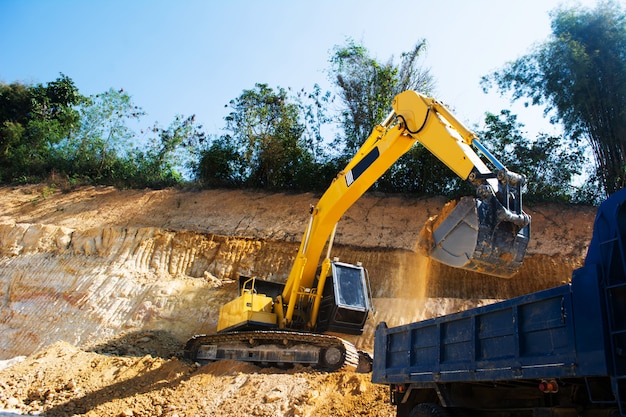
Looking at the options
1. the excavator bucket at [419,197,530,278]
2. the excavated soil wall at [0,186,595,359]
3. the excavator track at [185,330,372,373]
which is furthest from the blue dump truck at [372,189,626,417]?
the excavated soil wall at [0,186,595,359]

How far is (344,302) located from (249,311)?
2.28 meters

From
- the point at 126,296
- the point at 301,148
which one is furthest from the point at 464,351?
the point at 301,148

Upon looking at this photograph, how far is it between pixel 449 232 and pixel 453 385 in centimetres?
290

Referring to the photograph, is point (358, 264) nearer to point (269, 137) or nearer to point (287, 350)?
point (287, 350)

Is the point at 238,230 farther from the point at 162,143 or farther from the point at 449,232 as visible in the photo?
the point at 449,232

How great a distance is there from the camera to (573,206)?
19.6 metres

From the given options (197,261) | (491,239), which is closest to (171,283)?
(197,261)

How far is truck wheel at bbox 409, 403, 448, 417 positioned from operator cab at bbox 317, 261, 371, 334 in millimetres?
5946

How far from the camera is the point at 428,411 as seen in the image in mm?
6027

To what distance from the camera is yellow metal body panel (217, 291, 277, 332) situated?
515 inches

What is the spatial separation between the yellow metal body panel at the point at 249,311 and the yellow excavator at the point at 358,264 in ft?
0.08

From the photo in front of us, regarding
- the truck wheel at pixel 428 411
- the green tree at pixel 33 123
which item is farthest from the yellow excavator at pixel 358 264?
the green tree at pixel 33 123

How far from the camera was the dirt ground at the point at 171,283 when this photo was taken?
11227mm

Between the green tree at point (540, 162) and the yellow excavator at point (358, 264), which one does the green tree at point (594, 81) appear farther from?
the yellow excavator at point (358, 264)
